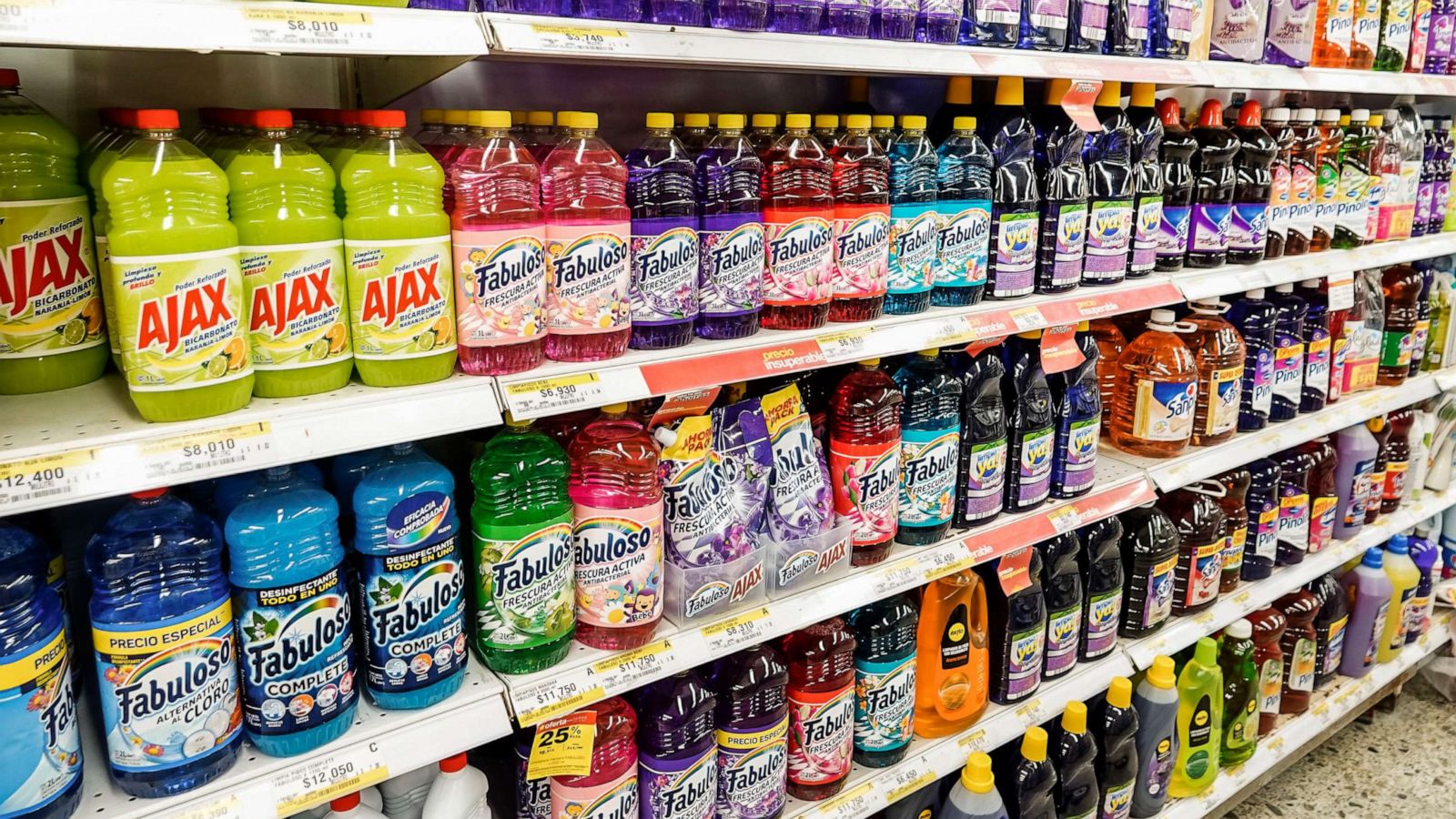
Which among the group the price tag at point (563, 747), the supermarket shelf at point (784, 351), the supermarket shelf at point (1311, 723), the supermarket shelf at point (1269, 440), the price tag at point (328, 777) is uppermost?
the supermarket shelf at point (784, 351)

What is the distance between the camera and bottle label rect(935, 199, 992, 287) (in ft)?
5.68

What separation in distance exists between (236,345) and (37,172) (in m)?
0.33

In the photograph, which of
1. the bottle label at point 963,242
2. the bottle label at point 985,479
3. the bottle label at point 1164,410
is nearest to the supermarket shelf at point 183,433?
the bottle label at point 963,242

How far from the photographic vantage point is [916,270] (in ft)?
5.63

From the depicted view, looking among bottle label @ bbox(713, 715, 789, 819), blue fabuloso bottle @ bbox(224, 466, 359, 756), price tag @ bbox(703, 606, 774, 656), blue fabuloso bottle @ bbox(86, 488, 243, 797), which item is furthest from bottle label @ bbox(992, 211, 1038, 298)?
blue fabuloso bottle @ bbox(86, 488, 243, 797)

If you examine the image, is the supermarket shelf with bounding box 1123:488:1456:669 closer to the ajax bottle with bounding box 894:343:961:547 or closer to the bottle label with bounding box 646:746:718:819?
the ajax bottle with bounding box 894:343:961:547

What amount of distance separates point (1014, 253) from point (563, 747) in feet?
3.89

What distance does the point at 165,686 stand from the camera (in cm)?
110

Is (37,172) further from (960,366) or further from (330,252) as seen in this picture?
(960,366)

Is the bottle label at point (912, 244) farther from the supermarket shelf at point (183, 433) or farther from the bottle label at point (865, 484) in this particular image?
the supermarket shelf at point (183, 433)

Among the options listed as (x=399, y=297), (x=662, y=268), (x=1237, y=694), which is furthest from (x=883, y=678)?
(x=1237, y=694)

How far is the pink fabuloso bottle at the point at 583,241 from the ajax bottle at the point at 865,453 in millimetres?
527

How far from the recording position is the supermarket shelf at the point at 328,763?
1135mm

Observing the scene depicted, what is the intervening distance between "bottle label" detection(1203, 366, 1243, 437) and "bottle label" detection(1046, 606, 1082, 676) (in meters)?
0.59
